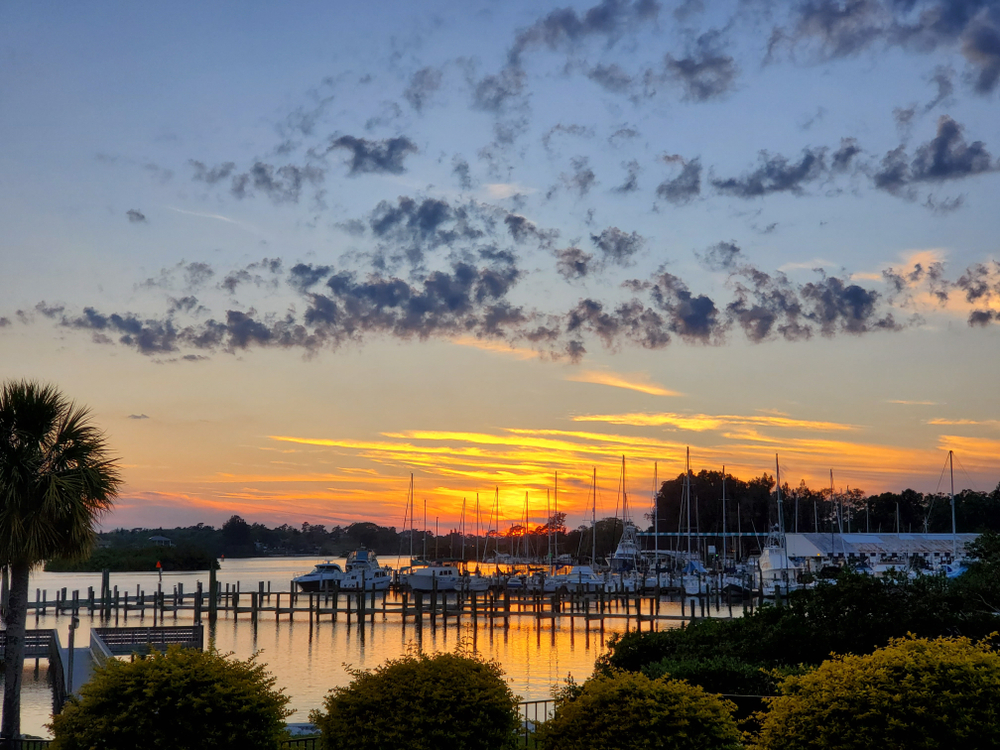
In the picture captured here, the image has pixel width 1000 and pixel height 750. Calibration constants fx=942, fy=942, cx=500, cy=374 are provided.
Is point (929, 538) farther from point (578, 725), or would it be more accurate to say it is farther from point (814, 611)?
point (578, 725)

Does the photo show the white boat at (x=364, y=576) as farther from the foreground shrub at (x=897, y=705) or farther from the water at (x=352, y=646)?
the foreground shrub at (x=897, y=705)

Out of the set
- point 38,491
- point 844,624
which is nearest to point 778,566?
point 844,624

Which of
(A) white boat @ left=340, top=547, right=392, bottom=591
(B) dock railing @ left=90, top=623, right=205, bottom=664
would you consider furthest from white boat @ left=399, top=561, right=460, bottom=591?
(B) dock railing @ left=90, top=623, right=205, bottom=664

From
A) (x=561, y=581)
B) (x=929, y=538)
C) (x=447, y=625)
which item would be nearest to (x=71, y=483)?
(x=447, y=625)

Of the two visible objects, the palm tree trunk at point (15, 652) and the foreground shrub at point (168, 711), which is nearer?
the foreground shrub at point (168, 711)

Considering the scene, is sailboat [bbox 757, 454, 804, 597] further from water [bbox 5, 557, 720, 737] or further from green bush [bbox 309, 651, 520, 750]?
green bush [bbox 309, 651, 520, 750]

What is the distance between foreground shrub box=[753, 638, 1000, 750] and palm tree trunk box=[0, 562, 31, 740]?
601 inches

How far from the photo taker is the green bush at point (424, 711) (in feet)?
40.8

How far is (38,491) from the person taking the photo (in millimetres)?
19656

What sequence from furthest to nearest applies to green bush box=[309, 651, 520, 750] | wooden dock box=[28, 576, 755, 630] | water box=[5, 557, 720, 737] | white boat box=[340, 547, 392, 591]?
white boat box=[340, 547, 392, 591] < wooden dock box=[28, 576, 755, 630] < water box=[5, 557, 720, 737] < green bush box=[309, 651, 520, 750]

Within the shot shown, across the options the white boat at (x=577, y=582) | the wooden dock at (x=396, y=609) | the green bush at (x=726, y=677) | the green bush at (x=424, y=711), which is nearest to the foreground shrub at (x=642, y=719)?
the green bush at (x=424, y=711)

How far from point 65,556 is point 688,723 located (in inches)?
581

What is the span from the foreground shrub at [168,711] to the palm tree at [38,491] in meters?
7.95

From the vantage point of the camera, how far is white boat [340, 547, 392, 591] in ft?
321
